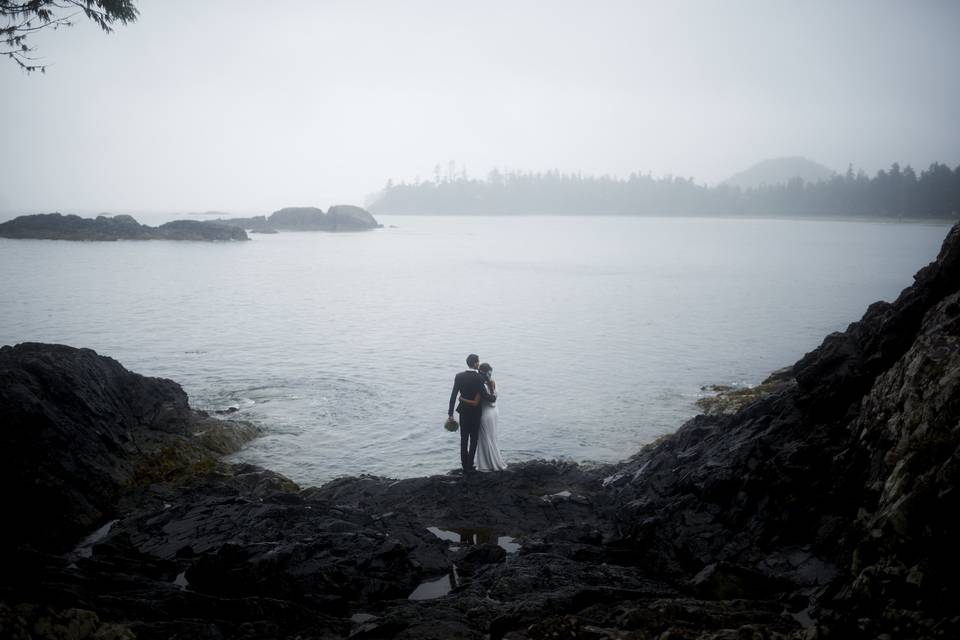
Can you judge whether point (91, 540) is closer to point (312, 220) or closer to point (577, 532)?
A: point (577, 532)

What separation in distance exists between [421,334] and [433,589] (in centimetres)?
2604

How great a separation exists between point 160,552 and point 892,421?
Result: 9973mm

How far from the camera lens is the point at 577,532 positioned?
1033cm

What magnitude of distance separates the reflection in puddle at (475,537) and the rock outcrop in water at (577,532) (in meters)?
0.04

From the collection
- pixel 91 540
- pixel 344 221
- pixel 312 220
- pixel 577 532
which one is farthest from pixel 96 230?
pixel 577 532

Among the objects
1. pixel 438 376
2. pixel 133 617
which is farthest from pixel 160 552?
pixel 438 376

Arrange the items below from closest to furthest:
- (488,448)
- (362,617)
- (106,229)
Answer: (362,617) < (488,448) < (106,229)

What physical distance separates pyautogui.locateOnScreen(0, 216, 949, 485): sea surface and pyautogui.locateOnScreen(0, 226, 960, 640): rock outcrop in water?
410 centimetres

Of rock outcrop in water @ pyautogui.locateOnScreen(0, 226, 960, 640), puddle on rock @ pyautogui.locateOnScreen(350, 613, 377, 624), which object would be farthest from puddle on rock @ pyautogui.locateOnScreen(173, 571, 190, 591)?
puddle on rock @ pyautogui.locateOnScreen(350, 613, 377, 624)

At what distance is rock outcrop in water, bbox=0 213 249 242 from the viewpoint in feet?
307

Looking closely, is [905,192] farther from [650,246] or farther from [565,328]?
[565,328]

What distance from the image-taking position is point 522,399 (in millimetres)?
21969

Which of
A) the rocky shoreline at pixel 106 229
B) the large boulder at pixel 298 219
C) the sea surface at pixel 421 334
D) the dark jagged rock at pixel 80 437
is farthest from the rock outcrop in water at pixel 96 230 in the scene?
the dark jagged rock at pixel 80 437

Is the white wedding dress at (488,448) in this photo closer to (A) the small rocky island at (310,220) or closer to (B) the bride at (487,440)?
(B) the bride at (487,440)
